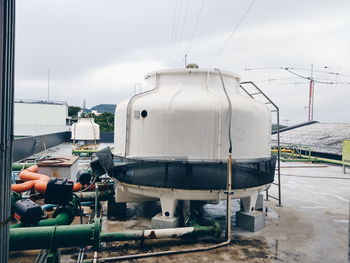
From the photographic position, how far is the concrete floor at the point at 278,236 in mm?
7012

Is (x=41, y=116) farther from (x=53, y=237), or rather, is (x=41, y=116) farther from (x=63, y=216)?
(x=53, y=237)

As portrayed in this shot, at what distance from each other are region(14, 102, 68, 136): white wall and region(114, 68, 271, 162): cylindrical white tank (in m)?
54.7

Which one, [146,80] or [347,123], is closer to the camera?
[146,80]

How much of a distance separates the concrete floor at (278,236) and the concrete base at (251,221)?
197 millimetres

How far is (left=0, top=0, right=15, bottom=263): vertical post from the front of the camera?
357 centimetres

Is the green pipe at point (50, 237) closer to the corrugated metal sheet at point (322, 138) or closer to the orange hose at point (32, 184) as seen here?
the orange hose at point (32, 184)

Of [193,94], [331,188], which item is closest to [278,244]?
[193,94]

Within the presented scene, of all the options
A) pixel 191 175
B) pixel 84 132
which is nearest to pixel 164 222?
pixel 191 175

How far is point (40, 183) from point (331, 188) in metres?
14.5

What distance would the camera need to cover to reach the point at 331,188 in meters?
15.9

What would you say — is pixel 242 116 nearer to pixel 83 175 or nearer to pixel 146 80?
pixel 146 80

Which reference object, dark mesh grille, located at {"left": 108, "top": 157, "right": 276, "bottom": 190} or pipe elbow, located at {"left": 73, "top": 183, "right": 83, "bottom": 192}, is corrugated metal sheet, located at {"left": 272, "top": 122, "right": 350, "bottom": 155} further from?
pipe elbow, located at {"left": 73, "top": 183, "right": 83, "bottom": 192}

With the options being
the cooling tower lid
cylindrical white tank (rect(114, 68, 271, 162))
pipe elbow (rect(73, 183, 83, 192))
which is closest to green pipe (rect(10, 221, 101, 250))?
Answer: cylindrical white tank (rect(114, 68, 271, 162))

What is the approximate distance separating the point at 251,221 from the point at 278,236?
2.80 ft
